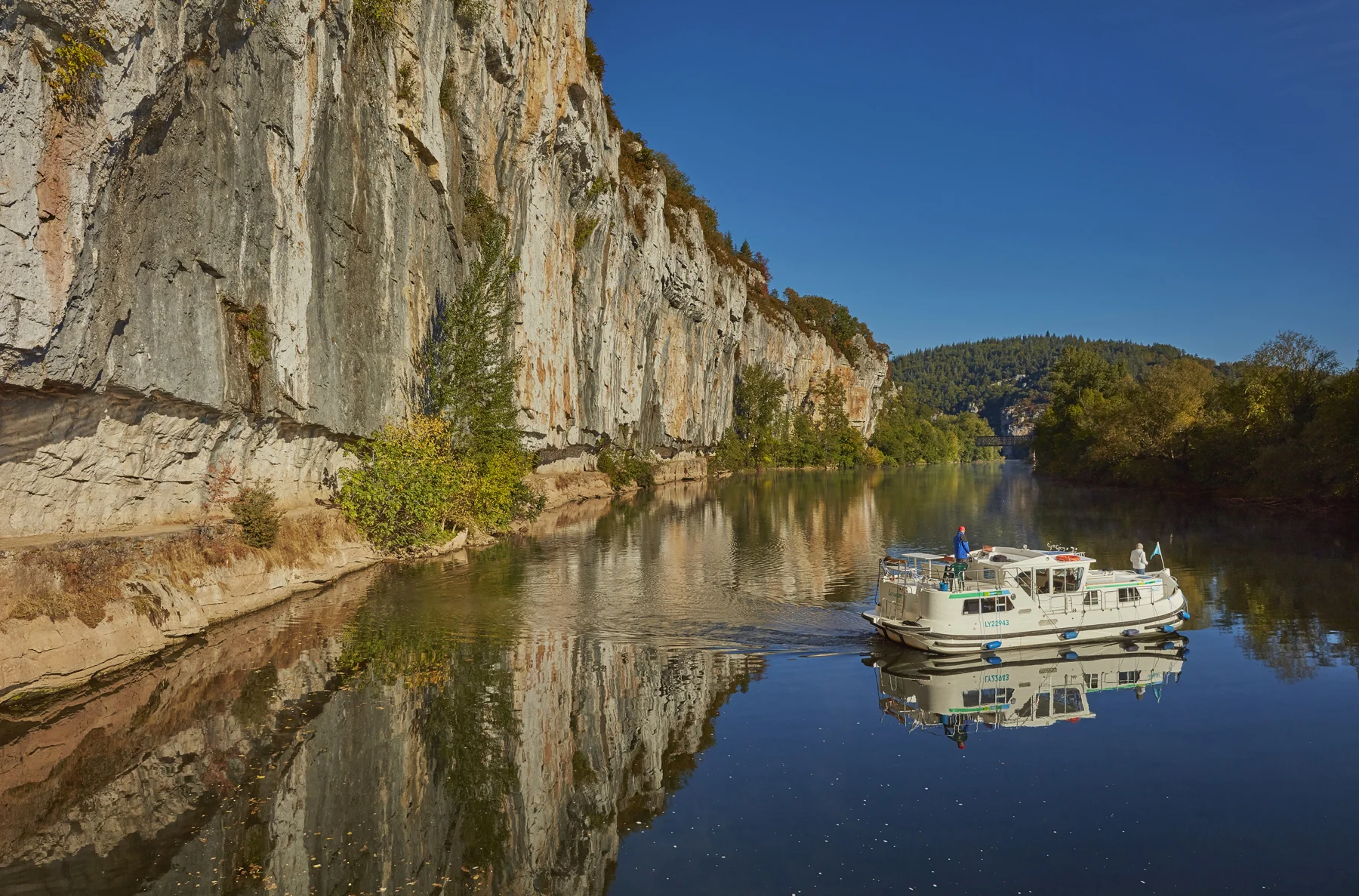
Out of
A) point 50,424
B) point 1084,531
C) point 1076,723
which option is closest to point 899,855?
point 1076,723

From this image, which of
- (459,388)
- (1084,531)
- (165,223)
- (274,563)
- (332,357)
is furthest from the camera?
(1084,531)

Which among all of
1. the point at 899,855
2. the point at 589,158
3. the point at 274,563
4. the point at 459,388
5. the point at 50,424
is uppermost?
the point at 589,158

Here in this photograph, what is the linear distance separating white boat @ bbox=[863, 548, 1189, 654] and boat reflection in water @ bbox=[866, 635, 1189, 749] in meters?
0.41

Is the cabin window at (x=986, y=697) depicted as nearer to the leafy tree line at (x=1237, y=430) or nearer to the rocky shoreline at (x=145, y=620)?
the rocky shoreline at (x=145, y=620)

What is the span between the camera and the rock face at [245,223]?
17.1 metres

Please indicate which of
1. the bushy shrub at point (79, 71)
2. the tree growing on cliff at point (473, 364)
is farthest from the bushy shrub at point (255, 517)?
the tree growing on cliff at point (473, 364)

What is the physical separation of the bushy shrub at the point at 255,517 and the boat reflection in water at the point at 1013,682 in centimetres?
1765

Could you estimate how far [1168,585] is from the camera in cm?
2539

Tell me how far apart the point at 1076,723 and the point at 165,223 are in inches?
924

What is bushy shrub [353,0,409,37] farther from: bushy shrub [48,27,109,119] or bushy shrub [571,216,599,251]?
bushy shrub [571,216,599,251]

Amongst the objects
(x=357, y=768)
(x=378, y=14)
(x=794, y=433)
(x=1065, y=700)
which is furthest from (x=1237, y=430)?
(x=794, y=433)

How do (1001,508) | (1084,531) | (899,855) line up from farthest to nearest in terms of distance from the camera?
(1001,508) < (1084,531) < (899,855)

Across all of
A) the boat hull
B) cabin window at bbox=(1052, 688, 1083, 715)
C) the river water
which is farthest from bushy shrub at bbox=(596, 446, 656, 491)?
cabin window at bbox=(1052, 688, 1083, 715)

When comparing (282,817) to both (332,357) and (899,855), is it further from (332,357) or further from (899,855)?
(332,357)
